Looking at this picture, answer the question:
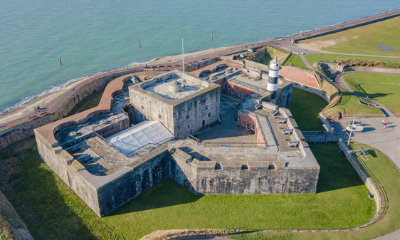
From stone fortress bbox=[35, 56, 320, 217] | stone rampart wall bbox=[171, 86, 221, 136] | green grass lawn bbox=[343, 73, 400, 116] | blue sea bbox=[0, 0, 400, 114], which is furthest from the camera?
blue sea bbox=[0, 0, 400, 114]

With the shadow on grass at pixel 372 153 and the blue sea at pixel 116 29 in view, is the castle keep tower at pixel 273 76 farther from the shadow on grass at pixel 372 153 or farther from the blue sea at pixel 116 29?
the blue sea at pixel 116 29

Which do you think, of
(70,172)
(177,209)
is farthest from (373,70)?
(70,172)

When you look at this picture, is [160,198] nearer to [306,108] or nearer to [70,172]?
[70,172]

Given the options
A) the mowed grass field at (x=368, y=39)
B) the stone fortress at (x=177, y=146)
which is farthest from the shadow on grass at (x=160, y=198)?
the mowed grass field at (x=368, y=39)

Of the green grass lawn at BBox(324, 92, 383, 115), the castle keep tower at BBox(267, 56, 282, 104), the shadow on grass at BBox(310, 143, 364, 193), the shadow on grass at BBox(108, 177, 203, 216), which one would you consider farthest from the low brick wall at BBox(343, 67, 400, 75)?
the shadow on grass at BBox(108, 177, 203, 216)

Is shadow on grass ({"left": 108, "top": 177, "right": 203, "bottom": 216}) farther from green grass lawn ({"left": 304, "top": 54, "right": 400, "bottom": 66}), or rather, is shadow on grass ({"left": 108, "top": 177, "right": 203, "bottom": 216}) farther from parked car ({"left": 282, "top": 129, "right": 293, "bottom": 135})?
green grass lawn ({"left": 304, "top": 54, "right": 400, "bottom": 66})

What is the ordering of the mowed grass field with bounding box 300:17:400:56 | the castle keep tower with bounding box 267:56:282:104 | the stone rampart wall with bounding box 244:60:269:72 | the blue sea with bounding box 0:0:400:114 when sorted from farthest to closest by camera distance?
the mowed grass field with bounding box 300:17:400:56, the blue sea with bounding box 0:0:400:114, the stone rampart wall with bounding box 244:60:269:72, the castle keep tower with bounding box 267:56:282:104
